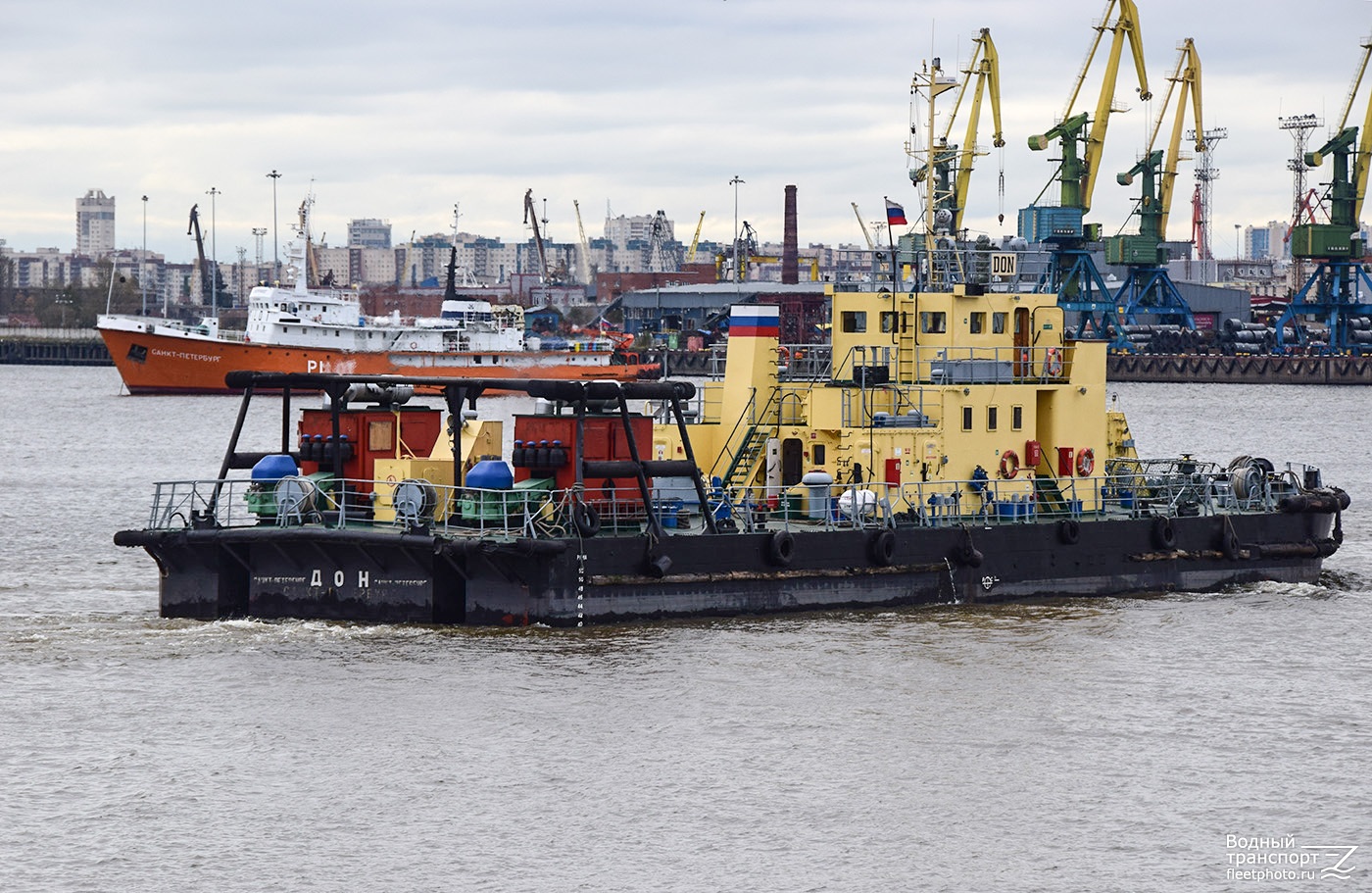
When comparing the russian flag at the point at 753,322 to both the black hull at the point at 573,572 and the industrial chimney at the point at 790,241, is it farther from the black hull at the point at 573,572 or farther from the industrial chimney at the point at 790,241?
the industrial chimney at the point at 790,241

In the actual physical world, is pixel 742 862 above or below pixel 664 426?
below

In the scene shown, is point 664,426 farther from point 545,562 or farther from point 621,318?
point 621,318

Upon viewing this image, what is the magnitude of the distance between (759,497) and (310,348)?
8274 cm

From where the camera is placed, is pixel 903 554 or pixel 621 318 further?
pixel 621 318

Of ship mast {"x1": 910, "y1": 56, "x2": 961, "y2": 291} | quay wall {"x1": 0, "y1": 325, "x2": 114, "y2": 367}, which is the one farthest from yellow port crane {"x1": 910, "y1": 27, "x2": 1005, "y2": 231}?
quay wall {"x1": 0, "y1": 325, "x2": 114, "y2": 367}

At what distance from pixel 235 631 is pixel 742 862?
12000mm

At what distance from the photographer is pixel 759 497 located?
1326 inches

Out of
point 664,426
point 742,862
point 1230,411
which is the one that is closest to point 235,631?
point 664,426

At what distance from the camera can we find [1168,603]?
33.9m

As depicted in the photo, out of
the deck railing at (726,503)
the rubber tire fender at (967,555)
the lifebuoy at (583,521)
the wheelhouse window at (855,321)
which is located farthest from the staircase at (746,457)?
the lifebuoy at (583,521)

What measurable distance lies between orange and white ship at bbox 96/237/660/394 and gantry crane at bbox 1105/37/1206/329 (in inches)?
1331

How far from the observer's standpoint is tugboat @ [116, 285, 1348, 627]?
28578mm

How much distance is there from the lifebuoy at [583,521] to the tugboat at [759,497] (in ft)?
0.14

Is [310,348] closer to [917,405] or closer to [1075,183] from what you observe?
[1075,183]
